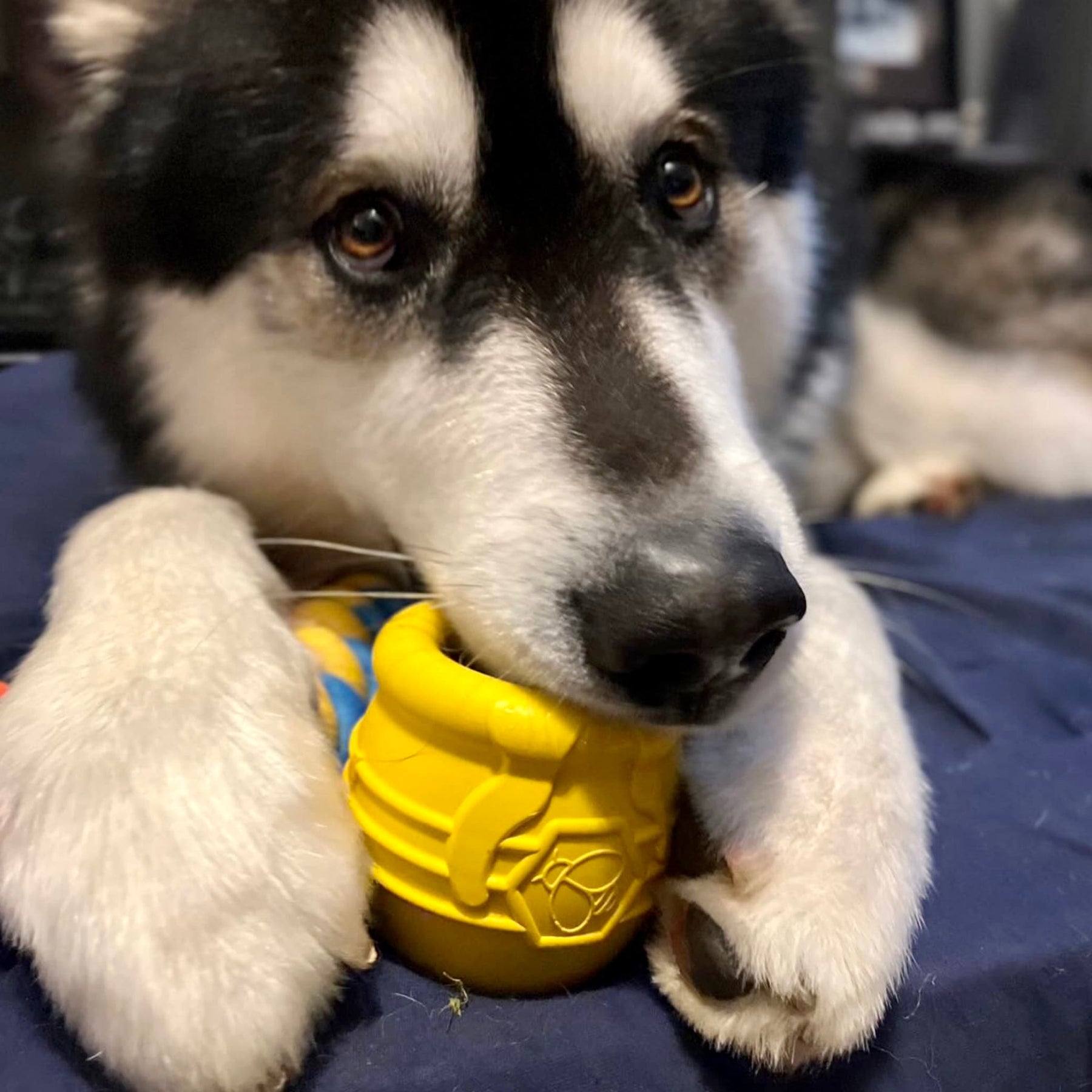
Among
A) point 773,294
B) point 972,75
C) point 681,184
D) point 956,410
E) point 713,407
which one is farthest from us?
point 972,75

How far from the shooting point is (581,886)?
80 cm

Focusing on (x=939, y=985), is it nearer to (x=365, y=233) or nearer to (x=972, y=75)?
(x=365, y=233)

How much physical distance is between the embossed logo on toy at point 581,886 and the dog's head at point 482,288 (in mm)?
121

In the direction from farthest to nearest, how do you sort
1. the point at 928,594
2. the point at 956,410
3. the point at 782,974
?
the point at 956,410, the point at 928,594, the point at 782,974

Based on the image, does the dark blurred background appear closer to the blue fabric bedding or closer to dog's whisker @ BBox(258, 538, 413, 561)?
the blue fabric bedding

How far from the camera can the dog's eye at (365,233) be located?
1.09 m

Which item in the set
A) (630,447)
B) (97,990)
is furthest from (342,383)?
(97,990)

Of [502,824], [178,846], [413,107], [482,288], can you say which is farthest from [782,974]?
[413,107]

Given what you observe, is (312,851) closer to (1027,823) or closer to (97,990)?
(97,990)

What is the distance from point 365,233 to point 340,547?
328mm

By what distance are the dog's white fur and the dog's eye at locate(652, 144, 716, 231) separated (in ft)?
3.80

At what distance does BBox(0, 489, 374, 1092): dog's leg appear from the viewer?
73 centimetres

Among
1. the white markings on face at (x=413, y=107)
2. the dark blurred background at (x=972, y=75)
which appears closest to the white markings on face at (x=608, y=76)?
the white markings on face at (x=413, y=107)

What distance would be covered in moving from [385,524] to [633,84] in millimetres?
542
